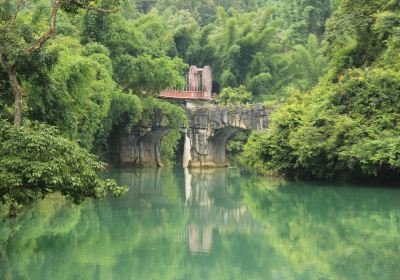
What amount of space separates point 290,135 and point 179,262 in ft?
42.8

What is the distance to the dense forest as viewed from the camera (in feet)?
30.9

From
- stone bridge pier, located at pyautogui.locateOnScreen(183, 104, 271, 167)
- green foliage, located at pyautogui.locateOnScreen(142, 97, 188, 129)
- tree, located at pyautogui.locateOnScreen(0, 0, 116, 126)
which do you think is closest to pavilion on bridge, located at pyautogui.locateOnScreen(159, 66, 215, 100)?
stone bridge pier, located at pyautogui.locateOnScreen(183, 104, 271, 167)

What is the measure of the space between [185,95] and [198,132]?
10.00ft

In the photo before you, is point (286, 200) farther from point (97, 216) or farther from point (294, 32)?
point (294, 32)

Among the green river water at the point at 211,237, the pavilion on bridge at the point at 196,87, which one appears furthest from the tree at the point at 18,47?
the pavilion on bridge at the point at 196,87

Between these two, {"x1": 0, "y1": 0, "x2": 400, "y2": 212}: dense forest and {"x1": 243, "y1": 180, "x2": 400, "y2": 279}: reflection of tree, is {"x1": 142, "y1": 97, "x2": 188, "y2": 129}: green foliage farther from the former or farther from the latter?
{"x1": 243, "y1": 180, "x2": 400, "y2": 279}: reflection of tree

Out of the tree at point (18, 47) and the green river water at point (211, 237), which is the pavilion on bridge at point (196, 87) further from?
the tree at point (18, 47)

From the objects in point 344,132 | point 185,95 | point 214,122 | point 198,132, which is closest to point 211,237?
point 344,132

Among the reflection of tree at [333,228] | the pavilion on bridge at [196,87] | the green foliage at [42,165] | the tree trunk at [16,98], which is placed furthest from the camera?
the pavilion on bridge at [196,87]

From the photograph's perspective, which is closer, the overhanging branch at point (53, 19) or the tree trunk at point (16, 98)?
the tree trunk at point (16, 98)

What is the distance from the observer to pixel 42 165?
859cm

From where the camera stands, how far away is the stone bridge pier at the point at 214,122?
34.1 metres

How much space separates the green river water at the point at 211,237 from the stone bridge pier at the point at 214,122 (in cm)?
1485

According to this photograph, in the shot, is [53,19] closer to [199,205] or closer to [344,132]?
[199,205]
